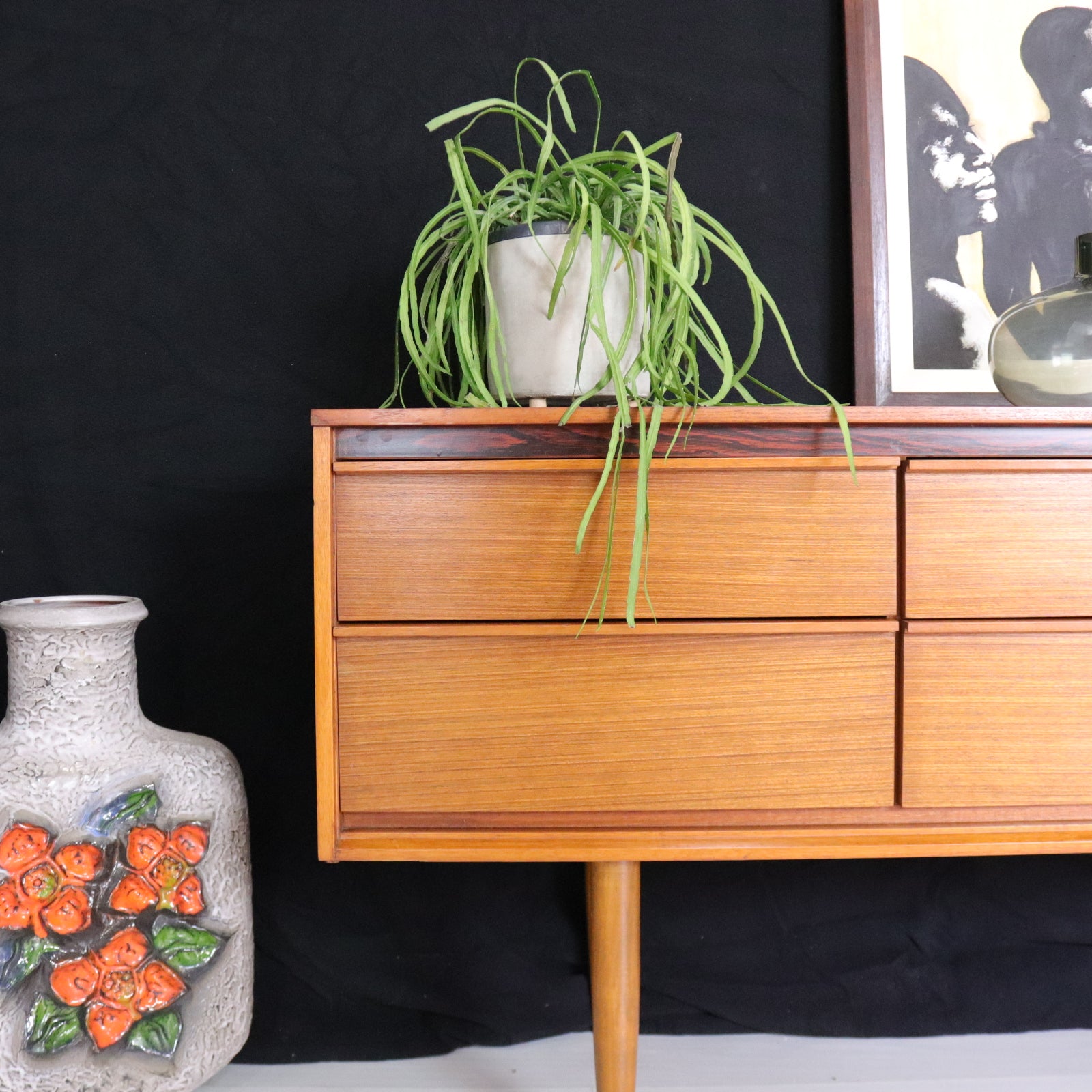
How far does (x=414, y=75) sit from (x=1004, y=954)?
1640 millimetres

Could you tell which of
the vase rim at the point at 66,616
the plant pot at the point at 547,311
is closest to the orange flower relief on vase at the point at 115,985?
the vase rim at the point at 66,616

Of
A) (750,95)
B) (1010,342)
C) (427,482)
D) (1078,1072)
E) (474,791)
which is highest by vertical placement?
(750,95)

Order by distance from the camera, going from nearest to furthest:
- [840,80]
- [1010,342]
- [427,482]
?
1. [427,482]
2. [1010,342]
3. [840,80]

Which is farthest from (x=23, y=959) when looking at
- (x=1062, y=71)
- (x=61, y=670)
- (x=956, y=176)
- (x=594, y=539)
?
(x=1062, y=71)

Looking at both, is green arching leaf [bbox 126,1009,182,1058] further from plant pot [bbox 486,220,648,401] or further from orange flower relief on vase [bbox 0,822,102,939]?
plant pot [bbox 486,220,648,401]

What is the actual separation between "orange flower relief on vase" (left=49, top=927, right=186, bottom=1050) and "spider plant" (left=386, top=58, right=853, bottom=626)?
27.6 inches

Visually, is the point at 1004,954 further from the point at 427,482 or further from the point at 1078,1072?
the point at 427,482

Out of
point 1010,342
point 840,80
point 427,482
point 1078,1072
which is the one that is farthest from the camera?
point 840,80

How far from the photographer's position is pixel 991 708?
0.92 meters

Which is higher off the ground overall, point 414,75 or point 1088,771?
point 414,75

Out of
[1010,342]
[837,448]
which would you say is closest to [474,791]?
[837,448]

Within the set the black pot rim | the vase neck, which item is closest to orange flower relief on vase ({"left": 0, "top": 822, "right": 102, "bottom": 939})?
the vase neck

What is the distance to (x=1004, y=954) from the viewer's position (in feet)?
4.68

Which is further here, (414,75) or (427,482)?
(414,75)
